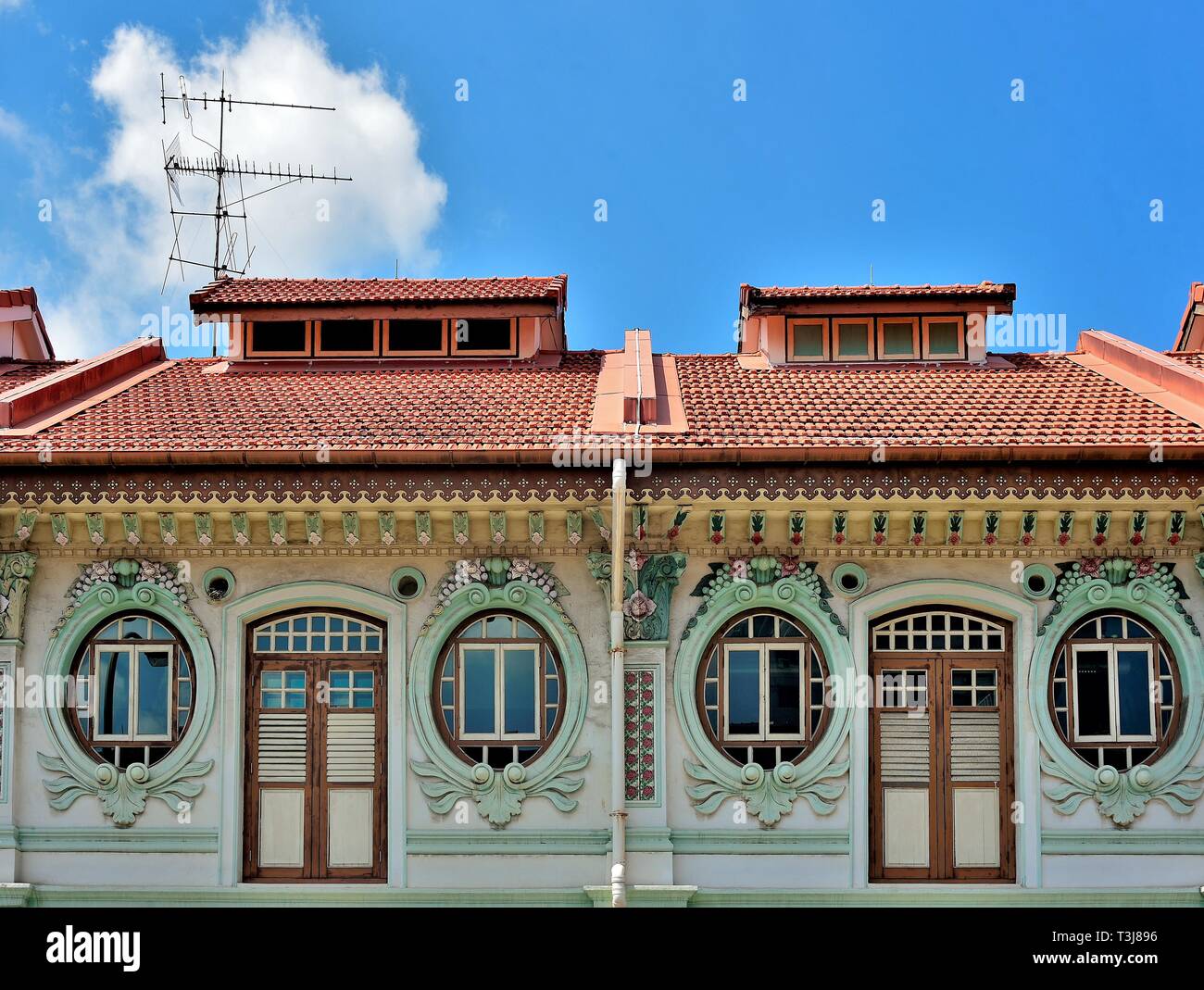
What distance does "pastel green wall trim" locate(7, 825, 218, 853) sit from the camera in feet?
38.1

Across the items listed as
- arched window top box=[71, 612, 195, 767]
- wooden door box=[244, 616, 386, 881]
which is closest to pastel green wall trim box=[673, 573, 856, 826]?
wooden door box=[244, 616, 386, 881]

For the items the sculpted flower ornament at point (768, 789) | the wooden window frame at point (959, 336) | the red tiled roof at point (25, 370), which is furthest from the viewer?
the wooden window frame at point (959, 336)

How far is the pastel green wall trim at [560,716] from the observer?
38.1 feet

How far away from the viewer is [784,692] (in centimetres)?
1184

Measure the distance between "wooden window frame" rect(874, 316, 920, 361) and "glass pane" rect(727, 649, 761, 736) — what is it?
211 inches

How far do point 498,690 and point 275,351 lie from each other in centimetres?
617

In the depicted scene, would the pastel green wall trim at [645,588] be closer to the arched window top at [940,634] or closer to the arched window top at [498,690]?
the arched window top at [498,690]

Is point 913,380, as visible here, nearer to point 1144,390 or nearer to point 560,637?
point 1144,390

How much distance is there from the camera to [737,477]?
11.4 meters

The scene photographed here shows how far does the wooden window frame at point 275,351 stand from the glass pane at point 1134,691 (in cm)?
952

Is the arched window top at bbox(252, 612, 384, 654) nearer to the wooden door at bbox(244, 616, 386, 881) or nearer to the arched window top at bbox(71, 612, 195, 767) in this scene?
the wooden door at bbox(244, 616, 386, 881)

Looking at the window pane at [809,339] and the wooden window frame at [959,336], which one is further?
the window pane at [809,339]

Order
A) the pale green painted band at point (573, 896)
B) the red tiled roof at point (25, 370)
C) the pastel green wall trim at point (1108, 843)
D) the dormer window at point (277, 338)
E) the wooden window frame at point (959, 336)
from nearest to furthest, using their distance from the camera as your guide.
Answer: the pale green painted band at point (573, 896)
the pastel green wall trim at point (1108, 843)
the red tiled roof at point (25, 370)
the wooden window frame at point (959, 336)
the dormer window at point (277, 338)

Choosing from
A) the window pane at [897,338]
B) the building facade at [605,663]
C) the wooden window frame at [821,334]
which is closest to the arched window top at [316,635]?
the building facade at [605,663]
